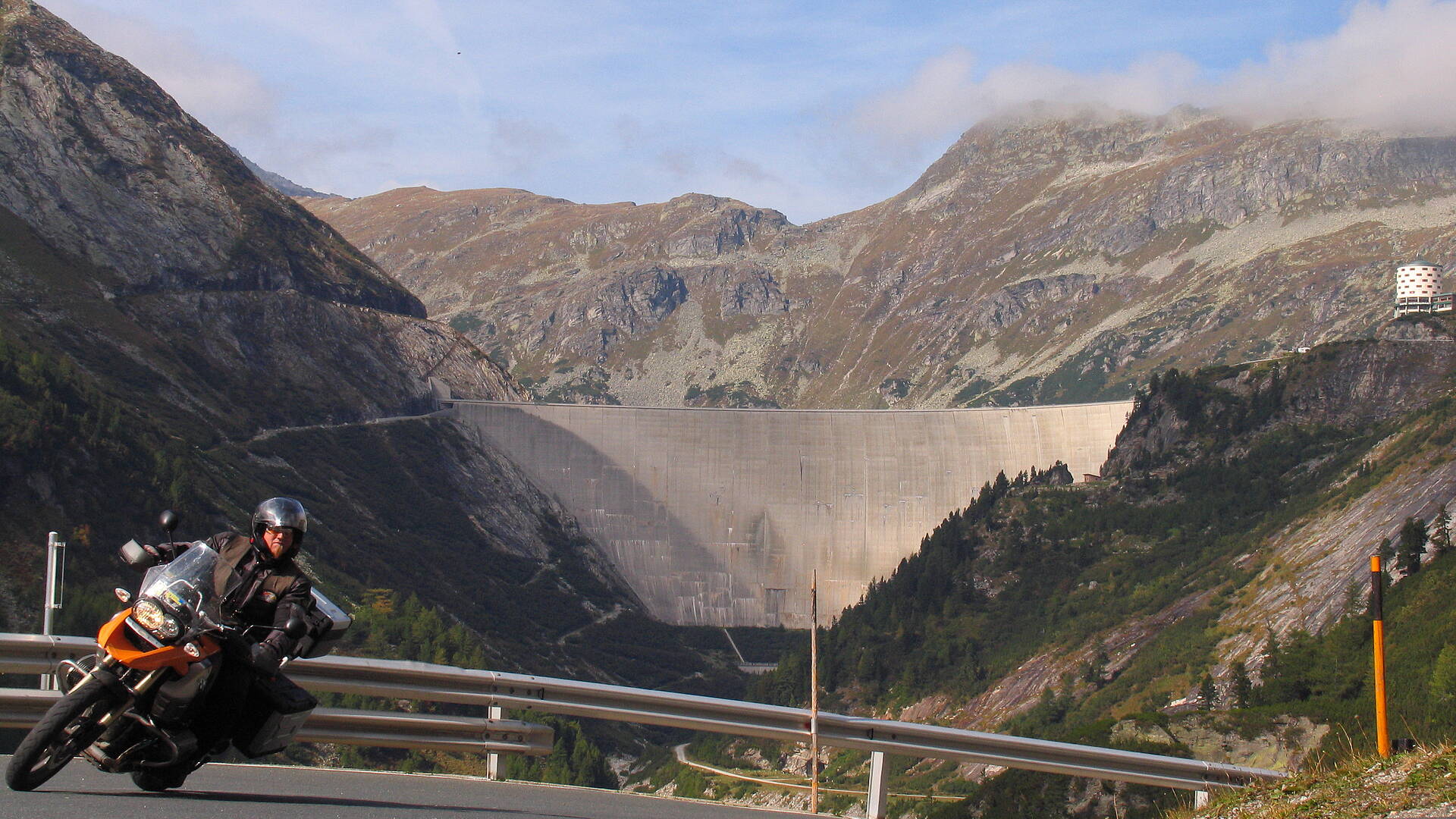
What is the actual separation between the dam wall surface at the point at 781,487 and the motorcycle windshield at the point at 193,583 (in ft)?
274

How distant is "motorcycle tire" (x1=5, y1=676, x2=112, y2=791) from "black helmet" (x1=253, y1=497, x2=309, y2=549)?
1.48 metres

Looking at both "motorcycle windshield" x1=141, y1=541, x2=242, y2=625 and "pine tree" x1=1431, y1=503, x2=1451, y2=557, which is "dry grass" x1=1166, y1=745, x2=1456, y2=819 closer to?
"motorcycle windshield" x1=141, y1=541, x2=242, y2=625

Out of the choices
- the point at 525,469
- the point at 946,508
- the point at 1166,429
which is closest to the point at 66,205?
the point at 525,469

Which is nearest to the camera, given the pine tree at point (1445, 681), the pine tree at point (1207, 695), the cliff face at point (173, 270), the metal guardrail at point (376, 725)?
the metal guardrail at point (376, 725)

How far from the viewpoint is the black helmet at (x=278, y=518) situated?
9766 mm

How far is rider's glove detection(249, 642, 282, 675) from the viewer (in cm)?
903

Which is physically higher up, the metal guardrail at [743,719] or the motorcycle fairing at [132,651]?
the motorcycle fairing at [132,651]

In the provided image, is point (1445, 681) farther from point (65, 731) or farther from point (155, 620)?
point (65, 731)

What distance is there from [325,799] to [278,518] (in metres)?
2.23

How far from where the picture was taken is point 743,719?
12320 millimetres

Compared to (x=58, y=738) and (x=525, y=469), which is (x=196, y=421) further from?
(x=58, y=738)

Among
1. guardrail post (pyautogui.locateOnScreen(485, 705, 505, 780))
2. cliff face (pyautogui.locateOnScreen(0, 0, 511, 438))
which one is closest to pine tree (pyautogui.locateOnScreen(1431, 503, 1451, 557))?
guardrail post (pyautogui.locateOnScreen(485, 705, 505, 780))

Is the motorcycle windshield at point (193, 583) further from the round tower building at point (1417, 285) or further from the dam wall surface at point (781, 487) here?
the round tower building at point (1417, 285)

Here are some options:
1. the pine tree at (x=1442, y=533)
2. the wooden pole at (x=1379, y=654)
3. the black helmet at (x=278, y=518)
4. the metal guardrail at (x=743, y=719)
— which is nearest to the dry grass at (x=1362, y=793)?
the wooden pole at (x=1379, y=654)
